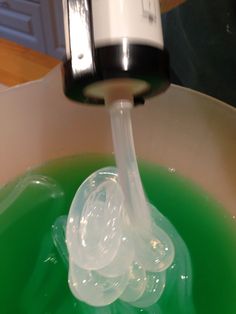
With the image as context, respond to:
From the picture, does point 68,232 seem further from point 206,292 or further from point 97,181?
point 206,292

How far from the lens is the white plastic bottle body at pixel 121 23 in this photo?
45 cm

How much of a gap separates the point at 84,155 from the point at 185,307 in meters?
0.30

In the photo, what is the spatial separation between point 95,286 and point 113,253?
0.05 metres

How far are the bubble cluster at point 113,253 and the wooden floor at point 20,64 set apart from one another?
2.04 ft

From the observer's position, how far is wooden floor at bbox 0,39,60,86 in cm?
122

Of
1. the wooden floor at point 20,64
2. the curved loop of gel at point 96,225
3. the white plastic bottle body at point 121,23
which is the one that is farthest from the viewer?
the wooden floor at point 20,64

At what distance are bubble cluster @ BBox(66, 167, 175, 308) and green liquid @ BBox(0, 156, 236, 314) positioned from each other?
35 millimetres

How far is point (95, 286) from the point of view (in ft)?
2.07

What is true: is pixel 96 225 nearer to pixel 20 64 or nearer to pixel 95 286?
pixel 95 286

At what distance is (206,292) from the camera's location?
66 cm

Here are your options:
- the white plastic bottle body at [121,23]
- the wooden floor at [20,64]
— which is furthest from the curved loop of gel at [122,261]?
the wooden floor at [20,64]

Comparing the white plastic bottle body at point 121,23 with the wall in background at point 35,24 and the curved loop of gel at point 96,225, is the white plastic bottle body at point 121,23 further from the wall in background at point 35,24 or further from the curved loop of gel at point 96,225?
the wall in background at point 35,24

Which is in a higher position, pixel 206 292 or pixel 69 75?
pixel 69 75

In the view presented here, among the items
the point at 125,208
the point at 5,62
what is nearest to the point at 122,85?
the point at 125,208
